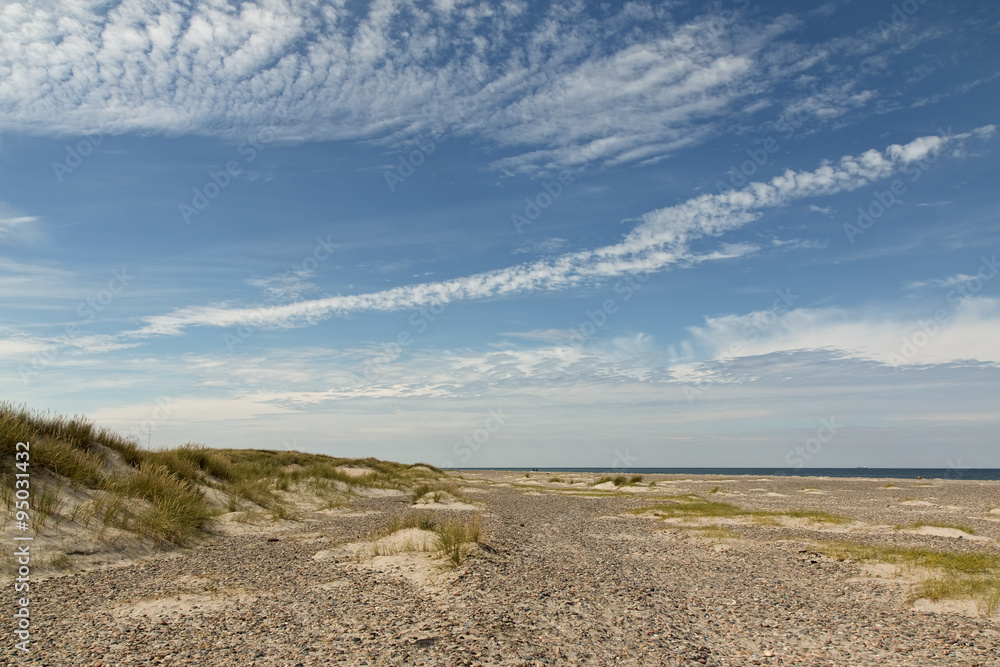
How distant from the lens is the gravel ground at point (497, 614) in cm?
751

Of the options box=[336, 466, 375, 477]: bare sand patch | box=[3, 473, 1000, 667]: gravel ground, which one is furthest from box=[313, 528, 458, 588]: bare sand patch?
box=[336, 466, 375, 477]: bare sand patch

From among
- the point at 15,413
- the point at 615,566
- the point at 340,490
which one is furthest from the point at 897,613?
the point at 340,490

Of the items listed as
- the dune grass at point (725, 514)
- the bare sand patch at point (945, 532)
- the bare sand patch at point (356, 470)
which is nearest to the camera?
the bare sand patch at point (945, 532)

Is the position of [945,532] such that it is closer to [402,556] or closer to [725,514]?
[725,514]

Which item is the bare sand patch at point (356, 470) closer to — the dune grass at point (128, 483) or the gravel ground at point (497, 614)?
the dune grass at point (128, 483)

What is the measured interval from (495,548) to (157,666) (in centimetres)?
894

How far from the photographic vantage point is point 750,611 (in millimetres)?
9992

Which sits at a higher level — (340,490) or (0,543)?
(0,543)

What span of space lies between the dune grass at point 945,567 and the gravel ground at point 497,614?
62 cm

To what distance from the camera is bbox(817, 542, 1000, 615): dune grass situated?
33.6 ft

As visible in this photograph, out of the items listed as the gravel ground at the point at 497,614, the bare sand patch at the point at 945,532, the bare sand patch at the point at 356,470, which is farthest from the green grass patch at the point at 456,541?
the bare sand patch at the point at 356,470

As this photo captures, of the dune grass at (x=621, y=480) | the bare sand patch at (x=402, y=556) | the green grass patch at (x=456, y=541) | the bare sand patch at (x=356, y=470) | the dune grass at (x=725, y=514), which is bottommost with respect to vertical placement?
the dune grass at (x=621, y=480)

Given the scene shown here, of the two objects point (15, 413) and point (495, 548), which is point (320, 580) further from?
point (15, 413)

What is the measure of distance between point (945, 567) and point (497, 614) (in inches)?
446
